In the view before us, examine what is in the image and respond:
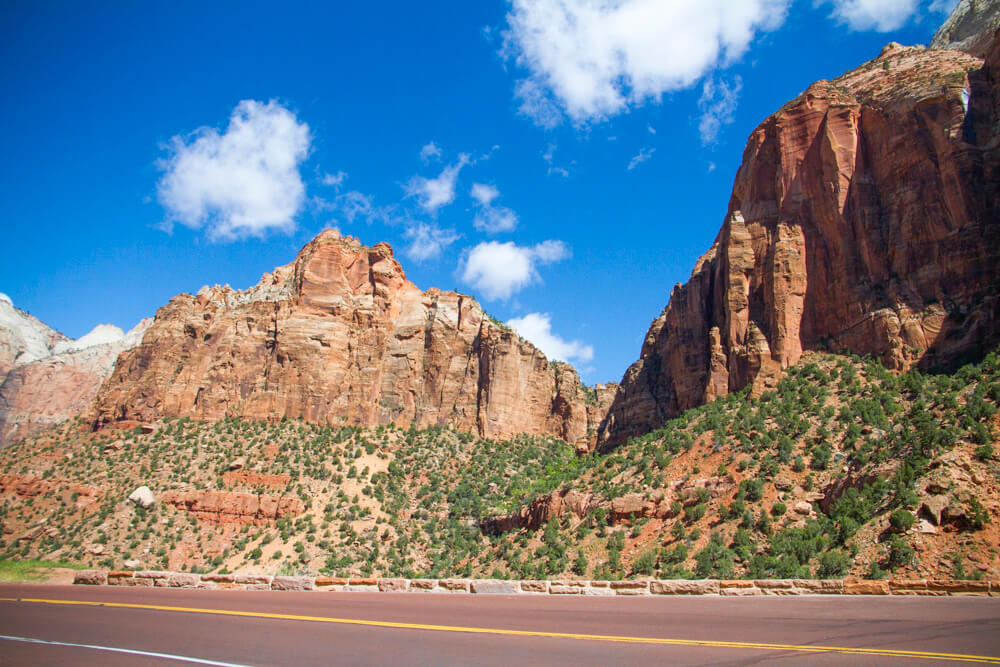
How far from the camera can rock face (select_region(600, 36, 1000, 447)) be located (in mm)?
35875

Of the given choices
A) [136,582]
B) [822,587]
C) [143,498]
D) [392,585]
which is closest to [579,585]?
[392,585]

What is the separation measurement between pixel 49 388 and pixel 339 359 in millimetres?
83290

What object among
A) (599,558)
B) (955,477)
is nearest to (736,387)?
(599,558)

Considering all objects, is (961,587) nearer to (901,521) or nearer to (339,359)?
(901,521)

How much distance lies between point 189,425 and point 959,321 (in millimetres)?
63042

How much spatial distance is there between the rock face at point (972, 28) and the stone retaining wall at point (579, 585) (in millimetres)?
47251

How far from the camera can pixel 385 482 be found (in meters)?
55.9

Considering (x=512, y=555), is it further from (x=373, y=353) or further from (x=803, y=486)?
(x=373, y=353)

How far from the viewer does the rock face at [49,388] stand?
354 feet

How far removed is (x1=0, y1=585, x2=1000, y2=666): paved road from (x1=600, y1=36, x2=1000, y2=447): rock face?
93.9 ft

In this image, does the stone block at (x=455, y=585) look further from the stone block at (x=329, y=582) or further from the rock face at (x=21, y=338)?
the rock face at (x=21, y=338)

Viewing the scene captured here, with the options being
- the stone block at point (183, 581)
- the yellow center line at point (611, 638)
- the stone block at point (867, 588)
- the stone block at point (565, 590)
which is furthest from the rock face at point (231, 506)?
the stone block at point (867, 588)

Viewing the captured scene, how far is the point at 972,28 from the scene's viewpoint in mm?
54844

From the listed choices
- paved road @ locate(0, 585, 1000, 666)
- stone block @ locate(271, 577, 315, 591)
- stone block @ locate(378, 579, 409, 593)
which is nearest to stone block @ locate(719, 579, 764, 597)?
paved road @ locate(0, 585, 1000, 666)
